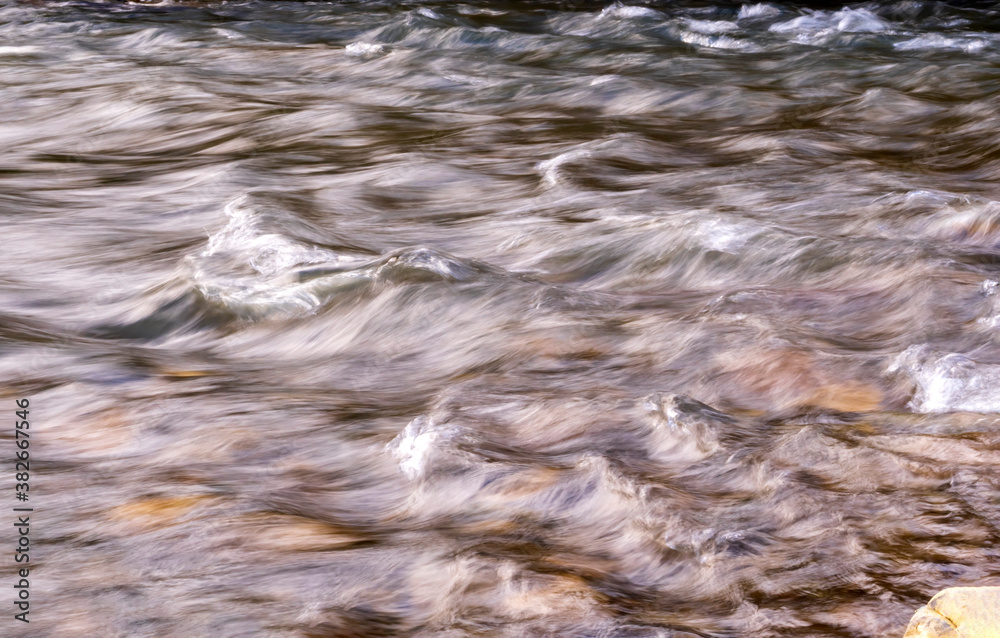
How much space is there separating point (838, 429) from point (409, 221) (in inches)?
109

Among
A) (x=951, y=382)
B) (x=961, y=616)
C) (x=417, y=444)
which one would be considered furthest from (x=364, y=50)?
(x=961, y=616)

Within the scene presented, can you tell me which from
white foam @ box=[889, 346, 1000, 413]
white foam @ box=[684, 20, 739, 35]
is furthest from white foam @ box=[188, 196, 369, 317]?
white foam @ box=[684, 20, 739, 35]

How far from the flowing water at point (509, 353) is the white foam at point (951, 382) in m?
0.01

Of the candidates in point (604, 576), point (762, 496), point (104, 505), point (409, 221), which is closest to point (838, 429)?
point (762, 496)

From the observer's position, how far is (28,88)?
8.05m

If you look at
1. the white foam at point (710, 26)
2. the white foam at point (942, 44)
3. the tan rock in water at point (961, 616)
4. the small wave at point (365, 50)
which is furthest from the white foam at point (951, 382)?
the white foam at point (710, 26)

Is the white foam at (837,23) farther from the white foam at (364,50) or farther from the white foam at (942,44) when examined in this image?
the white foam at (364,50)

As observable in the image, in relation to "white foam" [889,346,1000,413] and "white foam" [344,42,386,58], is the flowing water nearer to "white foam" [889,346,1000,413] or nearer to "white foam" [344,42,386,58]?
"white foam" [889,346,1000,413]

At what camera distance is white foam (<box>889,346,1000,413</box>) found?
114 inches

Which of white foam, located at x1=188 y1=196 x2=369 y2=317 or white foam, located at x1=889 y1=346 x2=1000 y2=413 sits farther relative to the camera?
white foam, located at x1=188 y1=196 x2=369 y2=317

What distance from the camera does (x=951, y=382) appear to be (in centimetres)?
302

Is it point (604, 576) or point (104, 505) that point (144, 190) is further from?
point (604, 576)

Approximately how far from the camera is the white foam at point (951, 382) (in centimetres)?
289

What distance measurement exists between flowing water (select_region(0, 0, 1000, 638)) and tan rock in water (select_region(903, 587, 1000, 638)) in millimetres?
282
